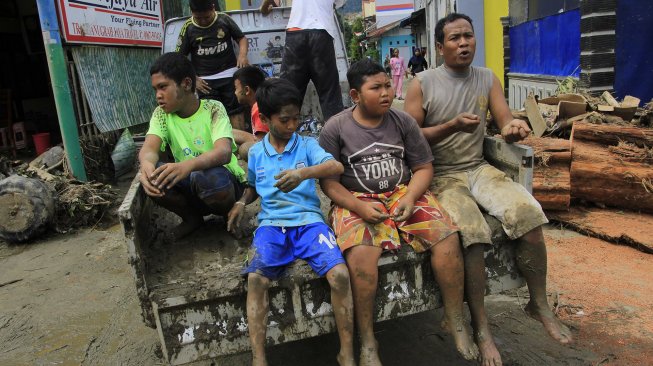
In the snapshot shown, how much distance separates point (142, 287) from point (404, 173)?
1.36 meters

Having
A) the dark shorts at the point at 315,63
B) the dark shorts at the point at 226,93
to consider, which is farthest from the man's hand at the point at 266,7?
the dark shorts at the point at 226,93

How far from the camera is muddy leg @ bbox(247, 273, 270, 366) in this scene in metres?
2.09

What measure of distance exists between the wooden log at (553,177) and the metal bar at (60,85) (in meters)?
4.90

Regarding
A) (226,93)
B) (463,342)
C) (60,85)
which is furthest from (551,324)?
(60,85)

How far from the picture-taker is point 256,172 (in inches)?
101

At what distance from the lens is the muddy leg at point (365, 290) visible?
85.9 inches

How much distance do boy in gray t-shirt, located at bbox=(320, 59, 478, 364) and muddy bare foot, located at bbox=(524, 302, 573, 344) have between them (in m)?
0.49

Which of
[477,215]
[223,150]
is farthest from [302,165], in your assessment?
[477,215]

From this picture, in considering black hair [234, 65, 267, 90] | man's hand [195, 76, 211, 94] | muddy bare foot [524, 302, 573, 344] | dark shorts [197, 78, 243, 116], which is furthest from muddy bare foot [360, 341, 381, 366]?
dark shorts [197, 78, 243, 116]

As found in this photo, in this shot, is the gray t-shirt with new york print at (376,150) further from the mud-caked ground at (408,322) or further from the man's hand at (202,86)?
the man's hand at (202,86)

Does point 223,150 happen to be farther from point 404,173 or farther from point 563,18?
point 563,18

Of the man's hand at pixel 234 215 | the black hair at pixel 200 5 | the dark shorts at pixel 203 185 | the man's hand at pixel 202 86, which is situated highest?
the black hair at pixel 200 5

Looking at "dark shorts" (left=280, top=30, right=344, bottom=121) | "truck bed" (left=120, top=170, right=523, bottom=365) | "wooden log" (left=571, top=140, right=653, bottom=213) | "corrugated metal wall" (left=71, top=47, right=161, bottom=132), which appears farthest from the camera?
"corrugated metal wall" (left=71, top=47, right=161, bottom=132)

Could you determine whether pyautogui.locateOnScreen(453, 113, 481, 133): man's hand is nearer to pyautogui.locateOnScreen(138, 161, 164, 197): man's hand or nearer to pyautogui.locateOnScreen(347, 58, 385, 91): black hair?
pyautogui.locateOnScreen(347, 58, 385, 91): black hair
